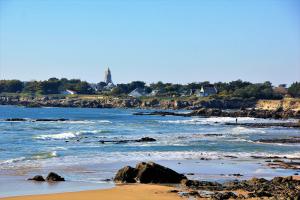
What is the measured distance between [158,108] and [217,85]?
36.7m

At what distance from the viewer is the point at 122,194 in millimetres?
20953

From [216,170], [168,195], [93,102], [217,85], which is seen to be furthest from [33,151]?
[217,85]

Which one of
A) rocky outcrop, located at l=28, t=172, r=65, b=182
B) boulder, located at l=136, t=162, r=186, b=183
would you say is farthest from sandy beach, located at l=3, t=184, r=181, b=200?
rocky outcrop, located at l=28, t=172, r=65, b=182

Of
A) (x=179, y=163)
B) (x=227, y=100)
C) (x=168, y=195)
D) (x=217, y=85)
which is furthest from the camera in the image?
(x=217, y=85)

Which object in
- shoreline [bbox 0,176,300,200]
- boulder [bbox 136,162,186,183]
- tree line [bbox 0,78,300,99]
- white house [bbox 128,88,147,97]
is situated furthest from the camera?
white house [bbox 128,88,147,97]

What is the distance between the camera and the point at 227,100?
14388 cm

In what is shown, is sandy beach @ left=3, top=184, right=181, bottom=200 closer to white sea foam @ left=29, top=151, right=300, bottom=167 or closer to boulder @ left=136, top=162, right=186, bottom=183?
boulder @ left=136, top=162, right=186, bottom=183

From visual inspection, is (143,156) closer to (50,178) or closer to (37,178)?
(50,178)

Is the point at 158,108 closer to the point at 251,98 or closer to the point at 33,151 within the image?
the point at 251,98

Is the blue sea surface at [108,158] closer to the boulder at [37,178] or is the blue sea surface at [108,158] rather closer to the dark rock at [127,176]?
the boulder at [37,178]

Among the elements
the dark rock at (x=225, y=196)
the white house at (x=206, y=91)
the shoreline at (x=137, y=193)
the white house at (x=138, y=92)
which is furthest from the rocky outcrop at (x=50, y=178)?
the white house at (x=138, y=92)

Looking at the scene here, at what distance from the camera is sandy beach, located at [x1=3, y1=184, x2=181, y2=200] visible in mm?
19778

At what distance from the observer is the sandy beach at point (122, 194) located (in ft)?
64.9

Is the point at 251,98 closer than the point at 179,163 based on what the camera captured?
No
